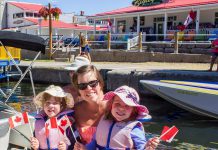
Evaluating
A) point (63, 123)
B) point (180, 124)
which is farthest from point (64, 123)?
point (180, 124)

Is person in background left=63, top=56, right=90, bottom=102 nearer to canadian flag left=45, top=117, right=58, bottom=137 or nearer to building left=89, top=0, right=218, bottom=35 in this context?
canadian flag left=45, top=117, right=58, bottom=137

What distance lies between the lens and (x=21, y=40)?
6340 mm

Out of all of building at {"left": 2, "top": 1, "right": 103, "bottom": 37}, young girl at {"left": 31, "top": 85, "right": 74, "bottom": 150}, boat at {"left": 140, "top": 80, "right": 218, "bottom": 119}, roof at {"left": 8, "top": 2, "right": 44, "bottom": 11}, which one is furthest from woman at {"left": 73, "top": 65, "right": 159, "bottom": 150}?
roof at {"left": 8, "top": 2, "right": 44, "bottom": 11}

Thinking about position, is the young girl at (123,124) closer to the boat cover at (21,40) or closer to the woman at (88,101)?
the woman at (88,101)

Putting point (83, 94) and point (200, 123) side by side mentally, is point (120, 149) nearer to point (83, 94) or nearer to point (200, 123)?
point (83, 94)

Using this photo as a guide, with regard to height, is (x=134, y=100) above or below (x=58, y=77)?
above

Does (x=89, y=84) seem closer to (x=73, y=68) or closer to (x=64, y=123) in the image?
(x=64, y=123)

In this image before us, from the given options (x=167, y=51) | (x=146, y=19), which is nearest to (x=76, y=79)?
(x=167, y=51)

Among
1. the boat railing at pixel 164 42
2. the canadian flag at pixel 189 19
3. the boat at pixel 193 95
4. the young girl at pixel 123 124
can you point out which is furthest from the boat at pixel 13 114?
the canadian flag at pixel 189 19

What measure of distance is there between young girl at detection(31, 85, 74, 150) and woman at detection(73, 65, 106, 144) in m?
0.11

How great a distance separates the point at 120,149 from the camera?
9.18 ft

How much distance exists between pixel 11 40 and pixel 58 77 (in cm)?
952

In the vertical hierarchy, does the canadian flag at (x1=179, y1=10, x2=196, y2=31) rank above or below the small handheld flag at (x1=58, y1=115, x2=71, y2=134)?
above

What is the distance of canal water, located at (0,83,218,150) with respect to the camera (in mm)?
7266
